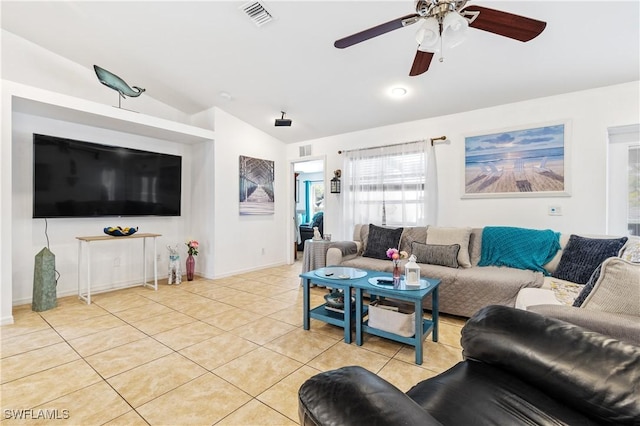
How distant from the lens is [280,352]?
7.52 ft

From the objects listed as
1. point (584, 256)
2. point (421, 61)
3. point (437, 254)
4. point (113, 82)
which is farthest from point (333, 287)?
point (113, 82)

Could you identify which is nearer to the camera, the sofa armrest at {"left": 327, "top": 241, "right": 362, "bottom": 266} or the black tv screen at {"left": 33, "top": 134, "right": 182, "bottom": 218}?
the black tv screen at {"left": 33, "top": 134, "right": 182, "bottom": 218}

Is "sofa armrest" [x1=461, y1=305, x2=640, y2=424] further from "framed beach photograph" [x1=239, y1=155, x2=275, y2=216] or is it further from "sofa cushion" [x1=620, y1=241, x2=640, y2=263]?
"framed beach photograph" [x1=239, y1=155, x2=275, y2=216]

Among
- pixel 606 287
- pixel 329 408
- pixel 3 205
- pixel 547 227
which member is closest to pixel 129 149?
pixel 3 205

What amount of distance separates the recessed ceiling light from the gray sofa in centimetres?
187

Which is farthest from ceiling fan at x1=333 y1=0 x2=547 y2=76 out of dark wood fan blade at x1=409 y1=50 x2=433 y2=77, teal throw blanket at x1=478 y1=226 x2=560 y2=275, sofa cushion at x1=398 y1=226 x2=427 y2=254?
sofa cushion at x1=398 y1=226 x2=427 y2=254

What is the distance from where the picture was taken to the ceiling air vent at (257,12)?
2.55 meters

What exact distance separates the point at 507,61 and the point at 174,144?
15.1 feet

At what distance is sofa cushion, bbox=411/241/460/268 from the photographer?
3301 mm

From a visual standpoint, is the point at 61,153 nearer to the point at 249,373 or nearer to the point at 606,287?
the point at 249,373

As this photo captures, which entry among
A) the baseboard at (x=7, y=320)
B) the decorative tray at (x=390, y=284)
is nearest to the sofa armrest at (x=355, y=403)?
the decorative tray at (x=390, y=284)

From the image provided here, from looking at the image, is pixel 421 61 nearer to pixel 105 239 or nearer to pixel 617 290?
pixel 617 290

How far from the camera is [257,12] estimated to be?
2617 millimetres

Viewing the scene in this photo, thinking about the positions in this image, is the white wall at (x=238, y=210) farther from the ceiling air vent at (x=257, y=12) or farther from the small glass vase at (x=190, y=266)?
the ceiling air vent at (x=257, y=12)
